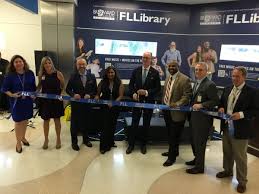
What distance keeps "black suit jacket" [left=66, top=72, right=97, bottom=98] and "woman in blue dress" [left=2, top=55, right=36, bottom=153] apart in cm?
60

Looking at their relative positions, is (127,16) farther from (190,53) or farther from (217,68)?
(217,68)

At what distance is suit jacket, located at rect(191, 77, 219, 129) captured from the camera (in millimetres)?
3331

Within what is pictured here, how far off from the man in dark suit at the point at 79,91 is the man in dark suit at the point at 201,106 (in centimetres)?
171

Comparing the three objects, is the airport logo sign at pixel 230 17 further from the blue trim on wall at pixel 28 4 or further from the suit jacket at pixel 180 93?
the blue trim on wall at pixel 28 4

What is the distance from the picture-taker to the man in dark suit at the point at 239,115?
2.98 meters

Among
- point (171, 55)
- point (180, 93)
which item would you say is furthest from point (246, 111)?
point (171, 55)

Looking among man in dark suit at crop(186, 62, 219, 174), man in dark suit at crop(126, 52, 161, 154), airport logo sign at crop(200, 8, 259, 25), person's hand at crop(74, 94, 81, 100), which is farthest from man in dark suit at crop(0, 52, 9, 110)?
airport logo sign at crop(200, 8, 259, 25)

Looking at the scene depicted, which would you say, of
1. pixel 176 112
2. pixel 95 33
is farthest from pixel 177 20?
pixel 176 112

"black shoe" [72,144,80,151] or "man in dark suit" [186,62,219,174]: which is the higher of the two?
"man in dark suit" [186,62,219,174]

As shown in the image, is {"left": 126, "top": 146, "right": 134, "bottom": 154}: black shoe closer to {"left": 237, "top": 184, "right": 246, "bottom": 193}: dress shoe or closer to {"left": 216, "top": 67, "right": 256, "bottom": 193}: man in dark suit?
{"left": 216, "top": 67, "right": 256, "bottom": 193}: man in dark suit

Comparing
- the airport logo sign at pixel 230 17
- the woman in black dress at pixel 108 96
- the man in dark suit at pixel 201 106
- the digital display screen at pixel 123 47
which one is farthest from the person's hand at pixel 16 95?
the airport logo sign at pixel 230 17

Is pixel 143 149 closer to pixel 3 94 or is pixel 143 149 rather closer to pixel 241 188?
pixel 241 188

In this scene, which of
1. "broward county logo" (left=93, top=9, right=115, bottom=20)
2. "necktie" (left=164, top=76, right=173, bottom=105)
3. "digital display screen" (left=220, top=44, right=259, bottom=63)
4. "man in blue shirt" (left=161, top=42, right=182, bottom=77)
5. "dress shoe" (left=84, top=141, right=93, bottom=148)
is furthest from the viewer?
"man in blue shirt" (left=161, top=42, right=182, bottom=77)

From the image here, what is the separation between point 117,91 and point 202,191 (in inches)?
78.0
